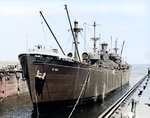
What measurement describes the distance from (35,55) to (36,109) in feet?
18.3

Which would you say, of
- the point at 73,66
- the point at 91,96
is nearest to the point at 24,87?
the point at 91,96

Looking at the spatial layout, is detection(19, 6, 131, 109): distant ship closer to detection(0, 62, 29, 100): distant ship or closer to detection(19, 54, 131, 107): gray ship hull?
detection(19, 54, 131, 107): gray ship hull

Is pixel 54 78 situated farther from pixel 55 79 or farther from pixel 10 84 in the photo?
pixel 10 84

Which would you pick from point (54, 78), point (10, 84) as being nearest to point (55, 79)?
point (54, 78)

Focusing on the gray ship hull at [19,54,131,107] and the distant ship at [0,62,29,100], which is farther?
the distant ship at [0,62,29,100]

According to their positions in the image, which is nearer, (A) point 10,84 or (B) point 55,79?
(B) point 55,79

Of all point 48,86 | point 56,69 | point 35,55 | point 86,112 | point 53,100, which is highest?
point 35,55

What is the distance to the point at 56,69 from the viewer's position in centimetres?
1534

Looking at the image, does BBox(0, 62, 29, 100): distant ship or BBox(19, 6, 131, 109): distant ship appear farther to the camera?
BBox(0, 62, 29, 100): distant ship

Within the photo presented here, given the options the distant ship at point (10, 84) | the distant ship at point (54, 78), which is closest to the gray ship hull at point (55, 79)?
the distant ship at point (54, 78)

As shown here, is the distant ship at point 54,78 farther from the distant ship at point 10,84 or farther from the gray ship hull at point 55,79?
the distant ship at point 10,84

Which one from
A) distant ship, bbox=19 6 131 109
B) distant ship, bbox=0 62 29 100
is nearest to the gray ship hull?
distant ship, bbox=19 6 131 109

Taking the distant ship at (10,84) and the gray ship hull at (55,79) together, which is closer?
the gray ship hull at (55,79)

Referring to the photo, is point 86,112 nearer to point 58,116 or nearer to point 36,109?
point 58,116
